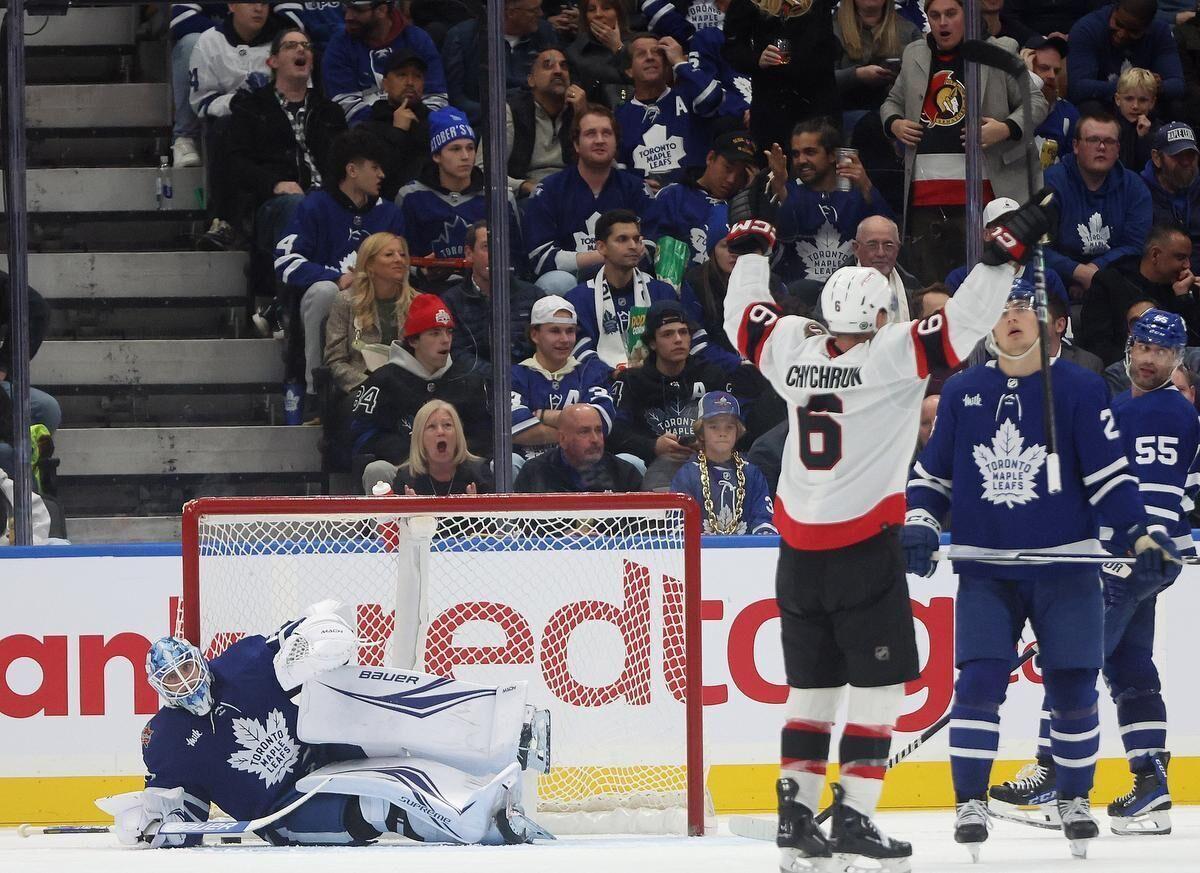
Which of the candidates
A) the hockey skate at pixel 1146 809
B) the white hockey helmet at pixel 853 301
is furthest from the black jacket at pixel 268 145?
the hockey skate at pixel 1146 809

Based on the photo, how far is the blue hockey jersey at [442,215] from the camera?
5793mm

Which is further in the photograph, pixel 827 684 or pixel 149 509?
pixel 149 509

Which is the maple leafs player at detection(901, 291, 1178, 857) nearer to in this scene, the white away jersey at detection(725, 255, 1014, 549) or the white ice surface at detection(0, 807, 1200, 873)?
the white ice surface at detection(0, 807, 1200, 873)

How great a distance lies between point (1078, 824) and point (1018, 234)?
130 centimetres

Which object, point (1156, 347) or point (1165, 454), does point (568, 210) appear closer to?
point (1156, 347)

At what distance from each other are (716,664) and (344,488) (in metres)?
1.19

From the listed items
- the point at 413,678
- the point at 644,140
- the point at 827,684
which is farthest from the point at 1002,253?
the point at 644,140

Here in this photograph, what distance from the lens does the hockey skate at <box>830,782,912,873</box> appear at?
3.73m

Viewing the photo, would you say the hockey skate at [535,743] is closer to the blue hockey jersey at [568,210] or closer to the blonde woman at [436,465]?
the blonde woman at [436,465]

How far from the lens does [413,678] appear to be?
4.54 meters

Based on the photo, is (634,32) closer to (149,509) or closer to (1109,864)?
(149,509)

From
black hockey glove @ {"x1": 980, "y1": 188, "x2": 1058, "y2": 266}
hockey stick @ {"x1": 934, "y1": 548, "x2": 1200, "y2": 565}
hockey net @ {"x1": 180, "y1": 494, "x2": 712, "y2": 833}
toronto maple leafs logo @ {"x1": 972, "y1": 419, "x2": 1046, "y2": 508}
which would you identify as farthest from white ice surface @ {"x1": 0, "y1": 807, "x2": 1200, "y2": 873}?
black hockey glove @ {"x1": 980, "y1": 188, "x2": 1058, "y2": 266}

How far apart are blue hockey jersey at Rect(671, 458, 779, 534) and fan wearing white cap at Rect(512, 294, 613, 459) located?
0.29 meters

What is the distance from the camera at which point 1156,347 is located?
15.8 ft
